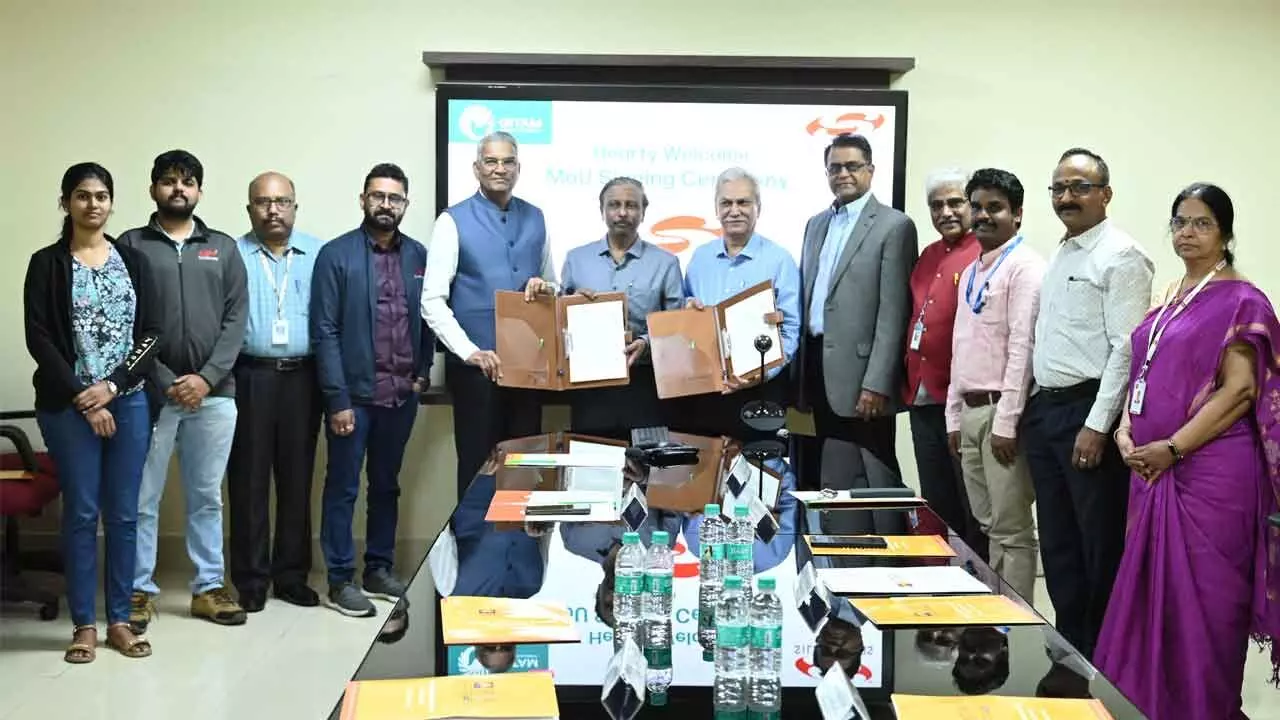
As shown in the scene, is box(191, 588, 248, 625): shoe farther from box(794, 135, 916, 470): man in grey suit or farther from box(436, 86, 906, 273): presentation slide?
box(794, 135, 916, 470): man in grey suit

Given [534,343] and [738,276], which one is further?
[738,276]

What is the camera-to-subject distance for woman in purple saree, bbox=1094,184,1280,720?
3010mm

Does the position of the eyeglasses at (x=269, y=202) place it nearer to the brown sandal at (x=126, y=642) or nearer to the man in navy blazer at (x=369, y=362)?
the man in navy blazer at (x=369, y=362)

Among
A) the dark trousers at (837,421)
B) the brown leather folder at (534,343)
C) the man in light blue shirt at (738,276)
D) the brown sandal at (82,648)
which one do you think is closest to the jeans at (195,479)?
the brown sandal at (82,648)

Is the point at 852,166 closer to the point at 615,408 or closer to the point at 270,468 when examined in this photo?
the point at 615,408

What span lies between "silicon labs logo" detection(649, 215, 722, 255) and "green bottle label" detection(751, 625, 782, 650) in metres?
3.90

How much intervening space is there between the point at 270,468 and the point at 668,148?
84.5 inches

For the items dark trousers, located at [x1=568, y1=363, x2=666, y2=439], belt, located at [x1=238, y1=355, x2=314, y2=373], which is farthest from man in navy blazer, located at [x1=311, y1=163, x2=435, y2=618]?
dark trousers, located at [x1=568, y1=363, x2=666, y2=439]

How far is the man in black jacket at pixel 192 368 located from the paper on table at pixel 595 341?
124 centimetres

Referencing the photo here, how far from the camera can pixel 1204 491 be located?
10.1 ft

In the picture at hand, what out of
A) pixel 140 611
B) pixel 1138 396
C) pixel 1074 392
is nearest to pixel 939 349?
pixel 1074 392

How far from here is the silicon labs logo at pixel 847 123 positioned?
17.2 feet

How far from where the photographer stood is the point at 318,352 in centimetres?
472

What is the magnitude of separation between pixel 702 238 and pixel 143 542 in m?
2.56
